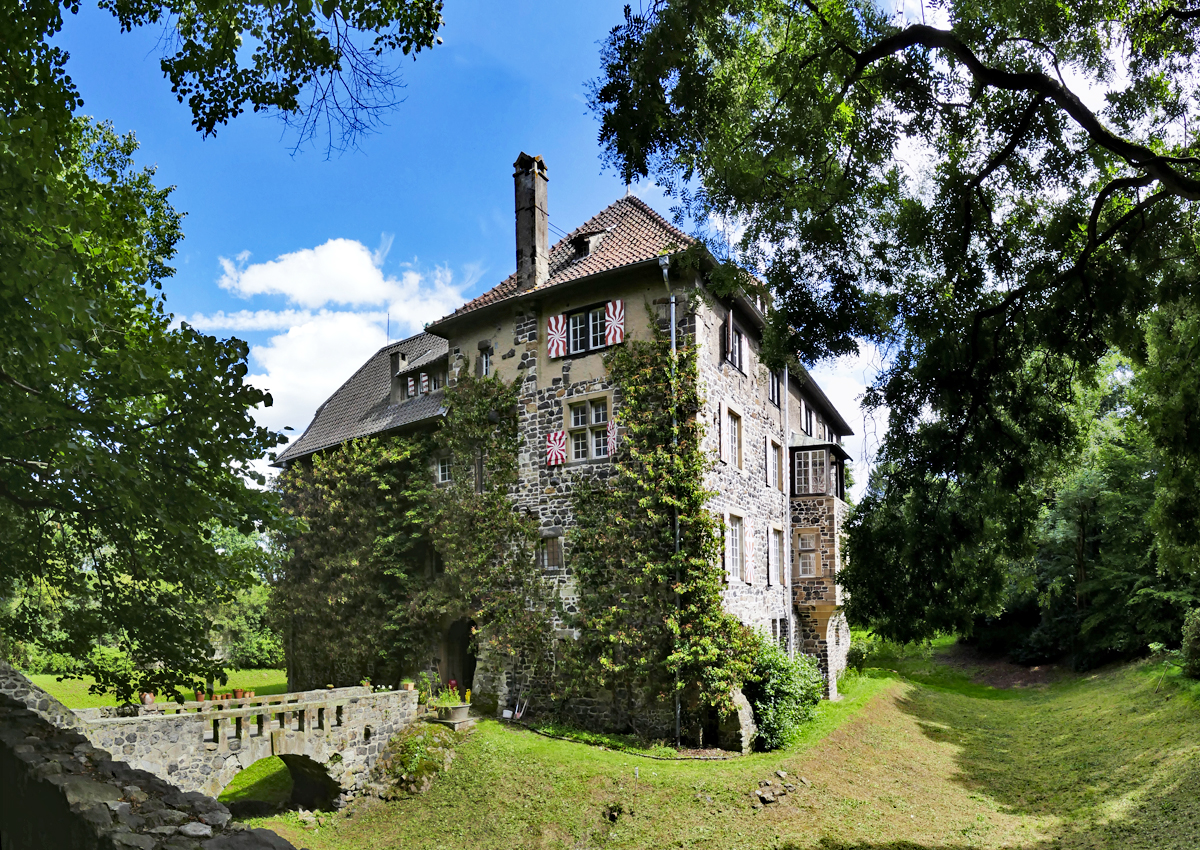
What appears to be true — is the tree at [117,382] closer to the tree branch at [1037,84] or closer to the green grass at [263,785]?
the tree branch at [1037,84]

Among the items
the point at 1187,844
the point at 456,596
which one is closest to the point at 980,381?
the point at 1187,844

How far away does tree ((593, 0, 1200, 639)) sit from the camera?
8.09 m

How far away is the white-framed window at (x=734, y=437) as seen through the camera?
19.9m

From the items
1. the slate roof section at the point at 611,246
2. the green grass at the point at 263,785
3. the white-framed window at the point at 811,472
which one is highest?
the slate roof section at the point at 611,246

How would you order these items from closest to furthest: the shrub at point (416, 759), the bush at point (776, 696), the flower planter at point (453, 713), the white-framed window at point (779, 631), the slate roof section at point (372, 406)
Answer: the shrub at point (416, 759) < the bush at point (776, 696) < the flower planter at point (453, 713) < the white-framed window at point (779, 631) < the slate roof section at point (372, 406)

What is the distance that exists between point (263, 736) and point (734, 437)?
12.4 metres

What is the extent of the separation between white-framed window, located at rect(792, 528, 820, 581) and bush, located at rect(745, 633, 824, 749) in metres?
5.52

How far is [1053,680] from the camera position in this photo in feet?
99.3

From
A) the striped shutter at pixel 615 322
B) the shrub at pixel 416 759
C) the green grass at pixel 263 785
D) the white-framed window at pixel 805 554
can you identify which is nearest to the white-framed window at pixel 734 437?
the striped shutter at pixel 615 322

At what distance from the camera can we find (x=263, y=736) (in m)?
15.2

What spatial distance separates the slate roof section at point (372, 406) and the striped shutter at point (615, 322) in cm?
551

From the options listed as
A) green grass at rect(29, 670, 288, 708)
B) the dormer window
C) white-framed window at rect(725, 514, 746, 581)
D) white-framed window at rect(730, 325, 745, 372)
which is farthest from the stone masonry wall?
white-framed window at rect(730, 325, 745, 372)

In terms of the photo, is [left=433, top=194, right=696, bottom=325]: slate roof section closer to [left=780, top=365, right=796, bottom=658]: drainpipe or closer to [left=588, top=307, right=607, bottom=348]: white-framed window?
[left=588, top=307, right=607, bottom=348]: white-framed window

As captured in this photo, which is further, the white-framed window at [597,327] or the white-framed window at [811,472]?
the white-framed window at [811,472]
